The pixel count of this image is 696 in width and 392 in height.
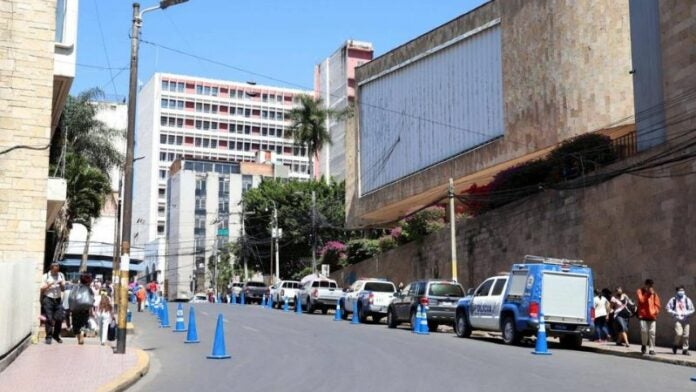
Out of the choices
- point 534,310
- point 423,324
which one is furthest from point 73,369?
point 423,324

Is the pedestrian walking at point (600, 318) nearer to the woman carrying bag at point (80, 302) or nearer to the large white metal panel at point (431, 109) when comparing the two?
the woman carrying bag at point (80, 302)

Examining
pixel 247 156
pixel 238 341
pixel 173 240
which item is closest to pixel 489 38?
pixel 238 341

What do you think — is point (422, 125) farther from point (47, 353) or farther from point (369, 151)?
point (47, 353)

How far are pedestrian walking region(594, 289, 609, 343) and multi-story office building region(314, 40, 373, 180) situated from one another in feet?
268

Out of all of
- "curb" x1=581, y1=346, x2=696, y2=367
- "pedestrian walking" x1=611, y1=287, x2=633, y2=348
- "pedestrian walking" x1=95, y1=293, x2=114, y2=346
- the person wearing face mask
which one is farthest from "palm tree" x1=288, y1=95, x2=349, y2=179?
the person wearing face mask

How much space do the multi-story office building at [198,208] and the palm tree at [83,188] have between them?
6595 centimetres

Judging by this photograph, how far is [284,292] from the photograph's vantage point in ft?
153

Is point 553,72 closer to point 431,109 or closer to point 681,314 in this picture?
point 431,109

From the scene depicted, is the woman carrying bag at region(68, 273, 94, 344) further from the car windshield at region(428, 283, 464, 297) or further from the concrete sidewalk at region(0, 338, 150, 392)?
the car windshield at region(428, 283, 464, 297)

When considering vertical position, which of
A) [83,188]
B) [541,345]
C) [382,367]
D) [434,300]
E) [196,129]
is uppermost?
[196,129]

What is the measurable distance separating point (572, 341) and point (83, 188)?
1189 inches

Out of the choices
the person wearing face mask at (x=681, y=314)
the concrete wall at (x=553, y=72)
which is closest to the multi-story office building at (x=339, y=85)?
the concrete wall at (x=553, y=72)

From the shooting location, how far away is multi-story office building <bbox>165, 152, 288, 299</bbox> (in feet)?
377

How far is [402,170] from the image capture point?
166 ft
